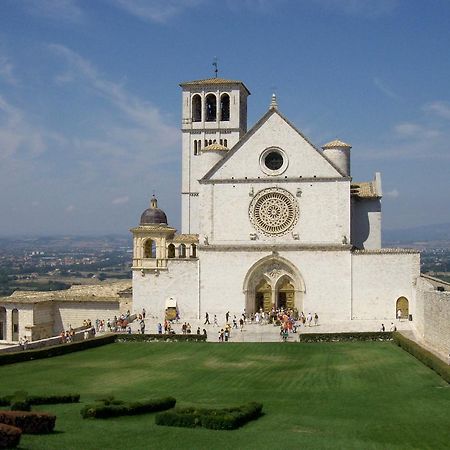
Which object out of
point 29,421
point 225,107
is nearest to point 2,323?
point 225,107

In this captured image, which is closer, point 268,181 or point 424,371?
point 424,371

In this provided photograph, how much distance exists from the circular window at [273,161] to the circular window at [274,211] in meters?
1.22

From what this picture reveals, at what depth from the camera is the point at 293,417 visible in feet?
80.4

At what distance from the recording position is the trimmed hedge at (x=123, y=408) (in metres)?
23.7

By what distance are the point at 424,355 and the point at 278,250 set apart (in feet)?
58.9

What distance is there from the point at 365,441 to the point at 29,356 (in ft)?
74.2

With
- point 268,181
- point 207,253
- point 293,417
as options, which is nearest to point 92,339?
point 207,253

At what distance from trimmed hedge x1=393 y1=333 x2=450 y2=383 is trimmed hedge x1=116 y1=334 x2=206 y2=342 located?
36.1 ft

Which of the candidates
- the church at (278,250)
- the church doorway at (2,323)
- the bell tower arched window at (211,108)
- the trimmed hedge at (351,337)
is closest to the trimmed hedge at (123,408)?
the trimmed hedge at (351,337)

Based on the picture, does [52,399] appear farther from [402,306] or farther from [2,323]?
[2,323]

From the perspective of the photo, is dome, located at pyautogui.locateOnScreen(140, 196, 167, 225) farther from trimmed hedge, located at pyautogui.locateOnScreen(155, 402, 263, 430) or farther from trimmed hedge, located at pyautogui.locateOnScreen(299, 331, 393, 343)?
trimmed hedge, located at pyautogui.locateOnScreen(155, 402, 263, 430)

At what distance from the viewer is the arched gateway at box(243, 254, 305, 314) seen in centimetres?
5272

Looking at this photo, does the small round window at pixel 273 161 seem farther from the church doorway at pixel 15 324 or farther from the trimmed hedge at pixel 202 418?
the trimmed hedge at pixel 202 418

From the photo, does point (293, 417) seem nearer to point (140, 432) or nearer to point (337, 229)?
point (140, 432)
